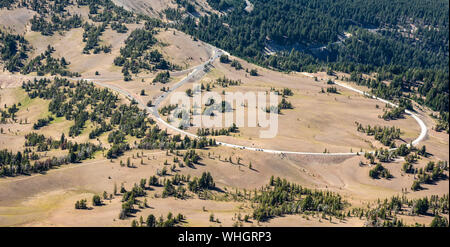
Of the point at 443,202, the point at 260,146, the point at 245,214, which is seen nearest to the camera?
the point at 245,214

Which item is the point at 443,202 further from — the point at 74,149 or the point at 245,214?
the point at 74,149

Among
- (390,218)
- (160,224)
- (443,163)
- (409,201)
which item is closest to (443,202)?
A: (409,201)

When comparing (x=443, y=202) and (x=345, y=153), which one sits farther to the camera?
(x=345, y=153)

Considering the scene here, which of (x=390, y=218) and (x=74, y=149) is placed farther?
(x=74, y=149)
